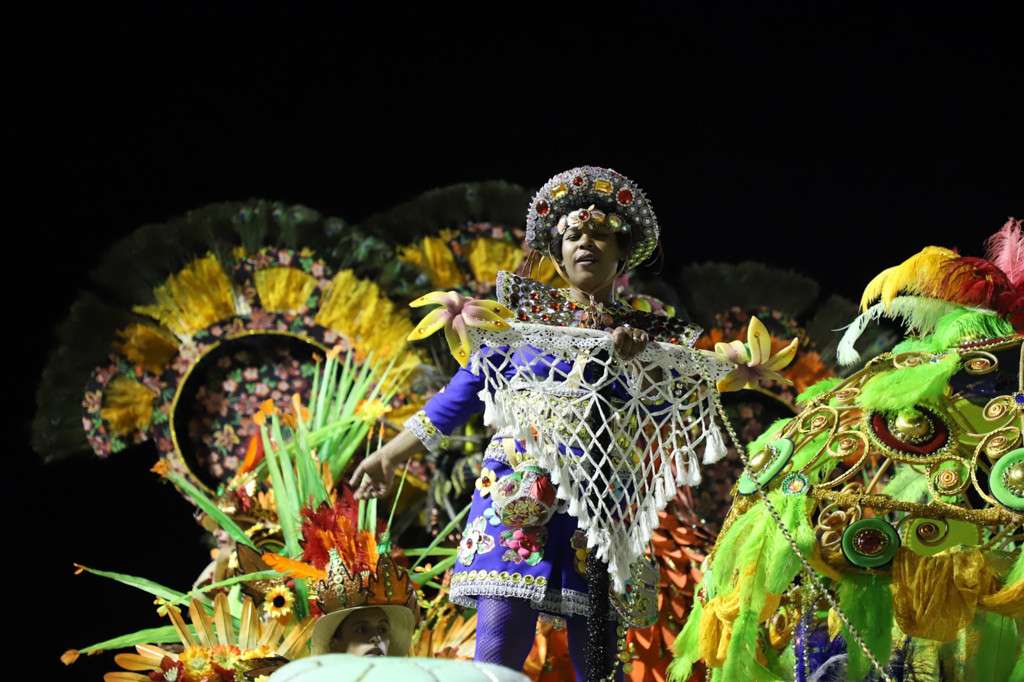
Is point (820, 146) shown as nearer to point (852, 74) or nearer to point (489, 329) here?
point (852, 74)


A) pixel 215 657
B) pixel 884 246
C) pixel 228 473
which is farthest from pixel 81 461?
pixel 884 246

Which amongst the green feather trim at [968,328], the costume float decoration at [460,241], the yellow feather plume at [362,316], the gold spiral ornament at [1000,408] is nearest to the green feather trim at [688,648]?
the gold spiral ornament at [1000,408]

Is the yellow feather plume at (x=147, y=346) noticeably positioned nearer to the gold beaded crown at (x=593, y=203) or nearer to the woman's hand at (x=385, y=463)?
the woman's hand at (x=385, y=463)

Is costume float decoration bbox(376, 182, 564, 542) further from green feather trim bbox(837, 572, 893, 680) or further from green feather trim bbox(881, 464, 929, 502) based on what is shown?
green feather trim bbox(837, 572, 893, 680)

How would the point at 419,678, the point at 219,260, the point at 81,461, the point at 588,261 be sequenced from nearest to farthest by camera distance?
1. the point at 419,678
2. the point at 588,261
3. the point at 81,461
4. the point at 219,260

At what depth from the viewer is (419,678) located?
1401 mm

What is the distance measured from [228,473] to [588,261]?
2338mm

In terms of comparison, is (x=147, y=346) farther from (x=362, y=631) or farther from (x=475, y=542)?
(x=475, y=542)

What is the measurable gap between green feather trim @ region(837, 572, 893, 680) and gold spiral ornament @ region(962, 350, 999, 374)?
0.61 m

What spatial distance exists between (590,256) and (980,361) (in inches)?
41.0

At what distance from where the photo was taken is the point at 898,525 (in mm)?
2873

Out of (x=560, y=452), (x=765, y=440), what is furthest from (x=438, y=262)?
(x=560, y=452)

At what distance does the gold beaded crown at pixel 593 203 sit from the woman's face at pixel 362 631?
113 cm

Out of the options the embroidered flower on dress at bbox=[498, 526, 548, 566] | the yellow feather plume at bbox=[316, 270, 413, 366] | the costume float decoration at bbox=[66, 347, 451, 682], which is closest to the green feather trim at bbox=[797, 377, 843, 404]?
the embroidered flower on dress at bbox=[498, 526, 548, 566]
